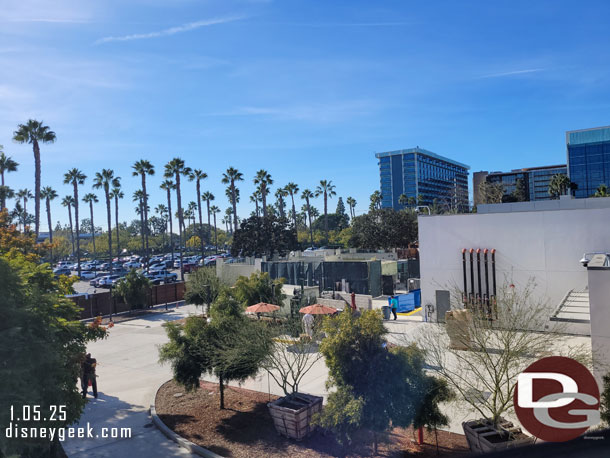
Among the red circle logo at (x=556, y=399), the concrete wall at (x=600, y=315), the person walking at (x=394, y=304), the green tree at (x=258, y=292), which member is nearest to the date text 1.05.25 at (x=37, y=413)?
the red circle logo at (x=556, y=399)

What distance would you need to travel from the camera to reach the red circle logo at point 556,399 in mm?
6484

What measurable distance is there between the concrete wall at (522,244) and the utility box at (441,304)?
1.26ft

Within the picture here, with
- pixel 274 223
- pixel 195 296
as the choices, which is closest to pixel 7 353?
pixel 195 296

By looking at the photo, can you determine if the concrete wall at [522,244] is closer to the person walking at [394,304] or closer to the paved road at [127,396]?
the person walking at [394,304]

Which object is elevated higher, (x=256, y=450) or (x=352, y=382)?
(x=352, y=382)

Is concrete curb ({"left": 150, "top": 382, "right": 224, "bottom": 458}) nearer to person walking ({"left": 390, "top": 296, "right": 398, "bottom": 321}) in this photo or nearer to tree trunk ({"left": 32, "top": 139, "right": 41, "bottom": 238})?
person walking ({"left": 390, "top": 296, "right": 398, "bottom": 321})

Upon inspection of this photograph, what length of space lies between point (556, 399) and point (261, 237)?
143 feet

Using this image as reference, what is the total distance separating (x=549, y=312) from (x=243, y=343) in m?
14.7

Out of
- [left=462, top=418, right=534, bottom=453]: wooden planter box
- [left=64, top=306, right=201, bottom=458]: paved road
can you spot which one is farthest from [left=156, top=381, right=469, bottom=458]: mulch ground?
[left=64, top=306, right=201, bottom=458]: paved road

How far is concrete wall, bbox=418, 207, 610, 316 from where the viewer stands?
1867cm

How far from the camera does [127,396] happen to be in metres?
13.0

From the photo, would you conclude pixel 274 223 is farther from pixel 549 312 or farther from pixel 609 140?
pixel 609 140

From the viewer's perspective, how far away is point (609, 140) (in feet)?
369

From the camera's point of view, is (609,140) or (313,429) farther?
(609,140)
